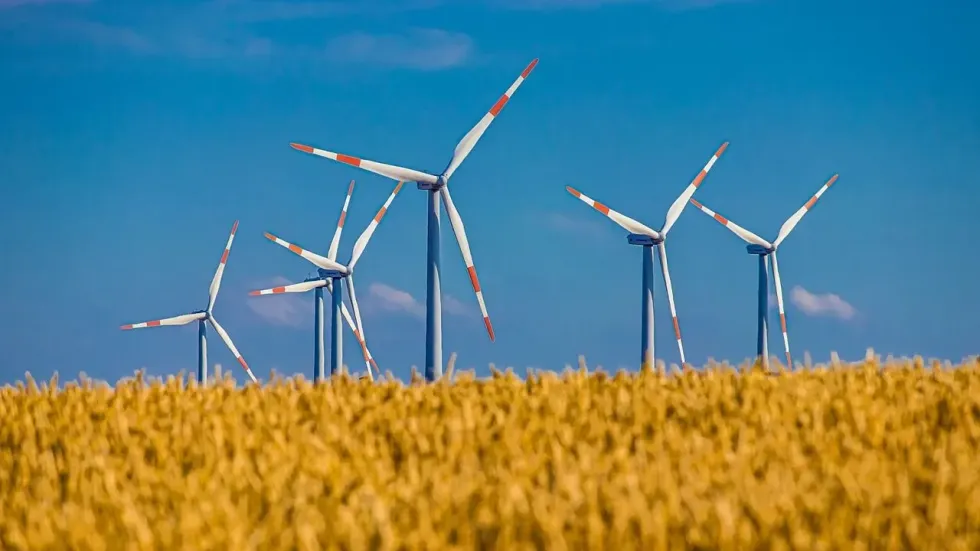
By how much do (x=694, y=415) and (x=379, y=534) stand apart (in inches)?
189

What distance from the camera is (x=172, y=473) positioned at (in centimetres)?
912

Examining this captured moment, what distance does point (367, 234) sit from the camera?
38438 mm

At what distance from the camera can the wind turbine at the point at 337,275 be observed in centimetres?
3772

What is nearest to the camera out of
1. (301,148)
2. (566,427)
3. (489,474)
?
(489,474)

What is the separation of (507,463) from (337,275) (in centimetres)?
3157

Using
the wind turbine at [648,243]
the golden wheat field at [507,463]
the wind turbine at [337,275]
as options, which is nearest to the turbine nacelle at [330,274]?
the wind turbine at [337,275]

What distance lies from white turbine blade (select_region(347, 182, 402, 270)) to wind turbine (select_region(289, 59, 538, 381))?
30.3 feet

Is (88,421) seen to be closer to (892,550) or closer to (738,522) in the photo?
(738,522)

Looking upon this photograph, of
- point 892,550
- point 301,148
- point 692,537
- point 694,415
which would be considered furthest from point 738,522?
point 301,148

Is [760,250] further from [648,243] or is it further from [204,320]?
[204,320]

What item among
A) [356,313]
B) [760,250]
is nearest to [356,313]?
[356,313]

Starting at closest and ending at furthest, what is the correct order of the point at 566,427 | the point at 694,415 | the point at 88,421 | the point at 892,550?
the point at 892,550, the point at 566,427, the point at 694,415, the point at 88,421

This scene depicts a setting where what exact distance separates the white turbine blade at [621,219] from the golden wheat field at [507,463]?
21671 millimetres

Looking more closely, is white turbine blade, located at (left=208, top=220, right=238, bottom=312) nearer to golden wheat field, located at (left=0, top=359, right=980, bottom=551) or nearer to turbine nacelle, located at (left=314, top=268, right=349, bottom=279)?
turbine nacelle, located at (left=314, top=268, right=349, bottom=279)
